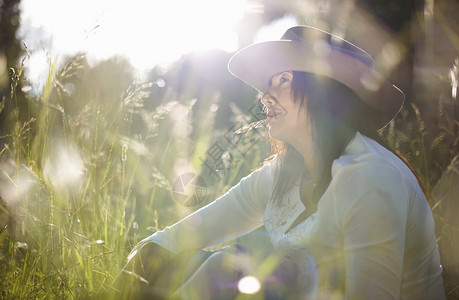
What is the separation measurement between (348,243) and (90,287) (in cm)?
107

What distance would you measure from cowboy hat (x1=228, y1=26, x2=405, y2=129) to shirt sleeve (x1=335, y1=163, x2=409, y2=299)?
1.60ft

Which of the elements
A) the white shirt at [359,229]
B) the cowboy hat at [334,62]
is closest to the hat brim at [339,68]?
the cowboy hat at [334,62]

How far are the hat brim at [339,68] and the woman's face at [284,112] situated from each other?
0.09m

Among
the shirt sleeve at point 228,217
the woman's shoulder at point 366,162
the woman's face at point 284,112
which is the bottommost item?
the shirt sleeve at point 228,217

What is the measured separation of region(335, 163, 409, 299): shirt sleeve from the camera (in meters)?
1.28

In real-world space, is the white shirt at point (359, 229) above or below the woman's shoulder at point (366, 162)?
below

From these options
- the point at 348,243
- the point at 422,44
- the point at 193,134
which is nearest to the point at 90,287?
the point at 348,243

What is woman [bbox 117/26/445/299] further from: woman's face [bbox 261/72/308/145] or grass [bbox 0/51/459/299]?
grass [bbox 0/51/459/299]

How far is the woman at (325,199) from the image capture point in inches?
52.1

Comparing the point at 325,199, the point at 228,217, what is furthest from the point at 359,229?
the point at 228,217

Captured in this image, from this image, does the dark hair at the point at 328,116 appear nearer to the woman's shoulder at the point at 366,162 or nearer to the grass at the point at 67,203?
the woman's shoulder at the point at 366,162

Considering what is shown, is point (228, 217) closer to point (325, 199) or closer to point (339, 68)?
point (325, 199)

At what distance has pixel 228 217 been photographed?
2.11m

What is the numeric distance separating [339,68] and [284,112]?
0.30 m
